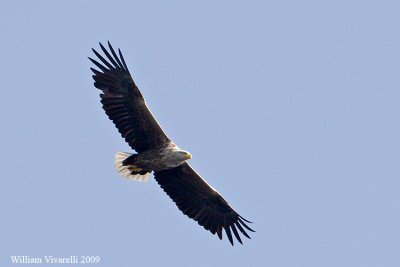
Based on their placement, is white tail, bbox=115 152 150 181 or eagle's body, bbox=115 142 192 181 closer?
eagle's body, bbox=115 142 192 181

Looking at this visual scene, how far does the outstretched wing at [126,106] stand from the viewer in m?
16.4

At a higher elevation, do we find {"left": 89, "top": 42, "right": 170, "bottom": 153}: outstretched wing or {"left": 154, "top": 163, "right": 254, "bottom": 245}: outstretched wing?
{"left": 89, "top": 42, "right": 170, "bottom": 153}: outstretched wing

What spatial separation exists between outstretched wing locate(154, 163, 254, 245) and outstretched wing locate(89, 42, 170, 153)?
84cm

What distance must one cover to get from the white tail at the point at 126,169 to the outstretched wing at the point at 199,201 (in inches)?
10.7

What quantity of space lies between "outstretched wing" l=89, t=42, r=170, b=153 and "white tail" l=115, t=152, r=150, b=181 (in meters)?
0.39

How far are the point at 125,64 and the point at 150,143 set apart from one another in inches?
59.5

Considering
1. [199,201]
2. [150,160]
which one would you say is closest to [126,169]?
[150,160]

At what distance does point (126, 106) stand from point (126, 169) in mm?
1274

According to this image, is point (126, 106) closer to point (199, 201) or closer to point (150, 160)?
point (150, 160)

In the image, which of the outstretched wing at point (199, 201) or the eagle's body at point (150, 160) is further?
the outstretched wing at point (199, 201)

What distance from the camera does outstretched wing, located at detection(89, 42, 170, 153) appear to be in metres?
16.4

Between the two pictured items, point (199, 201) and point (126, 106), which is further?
point (199, 201)

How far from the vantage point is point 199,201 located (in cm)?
1733

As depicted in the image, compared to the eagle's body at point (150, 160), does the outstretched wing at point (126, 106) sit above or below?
above
